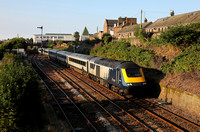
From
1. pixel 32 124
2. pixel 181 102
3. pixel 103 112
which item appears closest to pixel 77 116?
pixel 103 112

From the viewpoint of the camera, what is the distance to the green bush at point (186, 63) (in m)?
14.9

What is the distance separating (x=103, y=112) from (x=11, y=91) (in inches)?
260

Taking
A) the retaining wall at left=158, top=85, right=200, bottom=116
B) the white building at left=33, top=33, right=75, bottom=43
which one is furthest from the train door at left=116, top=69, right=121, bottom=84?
the white building at left=33, top=33, right=75, bottom=43

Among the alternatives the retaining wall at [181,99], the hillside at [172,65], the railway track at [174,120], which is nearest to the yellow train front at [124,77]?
the railway track at [174,120]

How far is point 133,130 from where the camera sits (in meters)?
9.82

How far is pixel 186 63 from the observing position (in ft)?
50.3

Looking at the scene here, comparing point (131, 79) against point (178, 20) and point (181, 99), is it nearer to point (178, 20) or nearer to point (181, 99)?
point (181, 99)

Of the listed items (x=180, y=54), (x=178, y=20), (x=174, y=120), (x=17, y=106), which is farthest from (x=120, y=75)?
(x=178, y=20)

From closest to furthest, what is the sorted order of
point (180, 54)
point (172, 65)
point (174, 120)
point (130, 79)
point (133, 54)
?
point (174, 120)
point (130, 79)
point (172, 65)
point (180, 54)
point (133, 54)

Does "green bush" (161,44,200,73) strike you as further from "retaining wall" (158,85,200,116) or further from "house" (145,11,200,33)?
"house" (145,11,200,33)

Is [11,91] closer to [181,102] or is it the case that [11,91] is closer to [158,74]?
[181,102]

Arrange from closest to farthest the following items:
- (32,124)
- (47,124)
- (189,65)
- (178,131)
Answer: (32,124), (178,131), (47,124), (189,65)

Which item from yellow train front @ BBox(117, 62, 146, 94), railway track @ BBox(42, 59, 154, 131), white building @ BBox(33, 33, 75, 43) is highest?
white building @ BBox(33, 33, 75, 43)

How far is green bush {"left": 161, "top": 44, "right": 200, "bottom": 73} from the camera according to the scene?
14.9 metres
